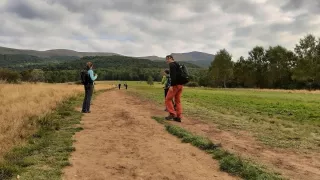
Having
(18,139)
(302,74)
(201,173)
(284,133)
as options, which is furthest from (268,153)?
(302,74)

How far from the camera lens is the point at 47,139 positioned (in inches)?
371

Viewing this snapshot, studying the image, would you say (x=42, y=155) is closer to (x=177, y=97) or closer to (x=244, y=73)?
(x=177, y=97)

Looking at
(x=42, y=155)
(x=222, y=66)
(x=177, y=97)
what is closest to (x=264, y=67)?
(x=222, y=66)

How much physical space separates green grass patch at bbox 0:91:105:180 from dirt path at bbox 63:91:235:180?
0.80 ft

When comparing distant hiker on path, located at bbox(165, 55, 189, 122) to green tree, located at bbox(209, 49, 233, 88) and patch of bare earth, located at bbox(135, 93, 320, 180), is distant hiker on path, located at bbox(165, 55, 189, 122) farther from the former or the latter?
green tree, located at bbox(209, 49, 233, 88)

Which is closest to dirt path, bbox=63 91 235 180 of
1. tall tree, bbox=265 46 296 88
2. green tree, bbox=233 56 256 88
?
tall tree, bbox=265 46 296 88

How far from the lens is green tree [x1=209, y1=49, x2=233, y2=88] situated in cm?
10250

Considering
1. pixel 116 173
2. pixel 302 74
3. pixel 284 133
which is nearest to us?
pixel 116 173

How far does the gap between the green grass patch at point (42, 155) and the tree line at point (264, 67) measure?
283 feet

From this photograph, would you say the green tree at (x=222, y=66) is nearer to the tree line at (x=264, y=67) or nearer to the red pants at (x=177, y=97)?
the tree line at (x=264, y=67)

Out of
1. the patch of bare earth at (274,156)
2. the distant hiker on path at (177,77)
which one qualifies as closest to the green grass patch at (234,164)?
the patch of bare earth at (274,156)

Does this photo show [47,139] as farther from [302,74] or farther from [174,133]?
[302,74]

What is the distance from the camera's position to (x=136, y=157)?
25.5 ft

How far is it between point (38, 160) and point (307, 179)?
5.26m
